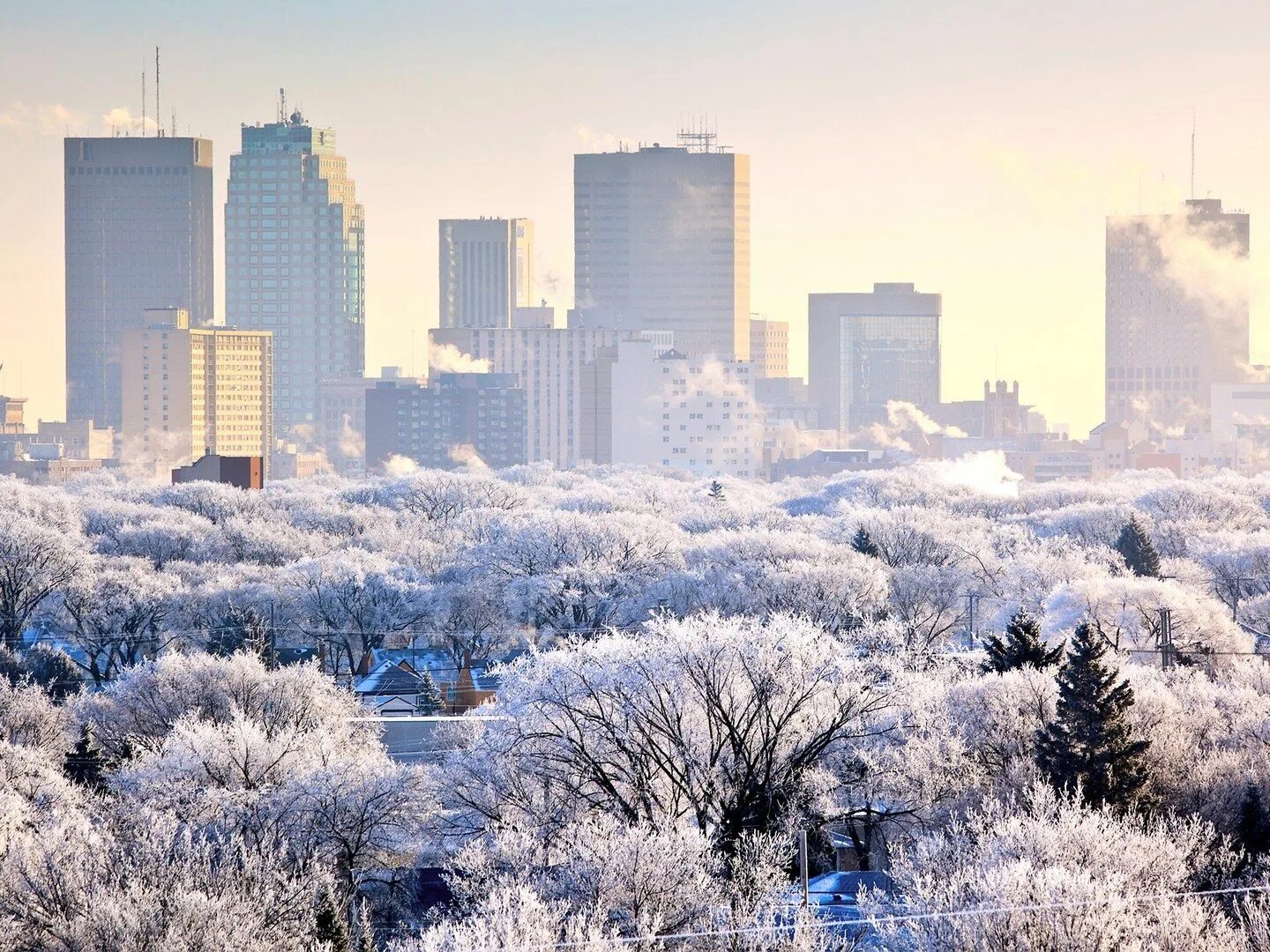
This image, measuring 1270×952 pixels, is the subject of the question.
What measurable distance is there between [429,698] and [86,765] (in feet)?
64.5

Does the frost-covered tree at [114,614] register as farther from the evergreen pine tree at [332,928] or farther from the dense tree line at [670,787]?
the evergreen pine tree at [332,928]

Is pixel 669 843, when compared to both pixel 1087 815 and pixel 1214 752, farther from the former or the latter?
pixel 1214 752

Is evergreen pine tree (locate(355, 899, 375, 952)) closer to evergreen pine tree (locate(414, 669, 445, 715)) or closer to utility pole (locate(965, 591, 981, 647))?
evergreen pine tree (locate(414, 669, 445, 715))

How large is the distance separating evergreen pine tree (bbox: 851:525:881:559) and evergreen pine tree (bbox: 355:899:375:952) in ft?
196

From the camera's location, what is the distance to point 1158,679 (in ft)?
162

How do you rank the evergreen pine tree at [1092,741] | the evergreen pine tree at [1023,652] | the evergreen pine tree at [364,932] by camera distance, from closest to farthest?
the evergreen pine tree at [364,932] → the evergreen pine tree at [1092,741] → the evergreen pine tree at [1023,652]

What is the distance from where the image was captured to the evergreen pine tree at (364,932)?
105 ft

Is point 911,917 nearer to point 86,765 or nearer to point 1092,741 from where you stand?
point 1092,741

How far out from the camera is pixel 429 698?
6394 centimetres

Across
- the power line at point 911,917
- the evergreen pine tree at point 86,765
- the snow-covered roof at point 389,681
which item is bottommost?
the snow-covered roof at point 389,681

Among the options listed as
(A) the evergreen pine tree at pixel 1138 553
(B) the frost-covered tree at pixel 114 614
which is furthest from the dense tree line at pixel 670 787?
(A) the evergreen pine tree at pixel 1138 553

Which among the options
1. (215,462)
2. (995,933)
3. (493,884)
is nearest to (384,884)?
(493,884)

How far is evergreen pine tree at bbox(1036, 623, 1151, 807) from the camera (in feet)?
128

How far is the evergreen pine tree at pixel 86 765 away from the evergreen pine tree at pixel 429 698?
1779cm
